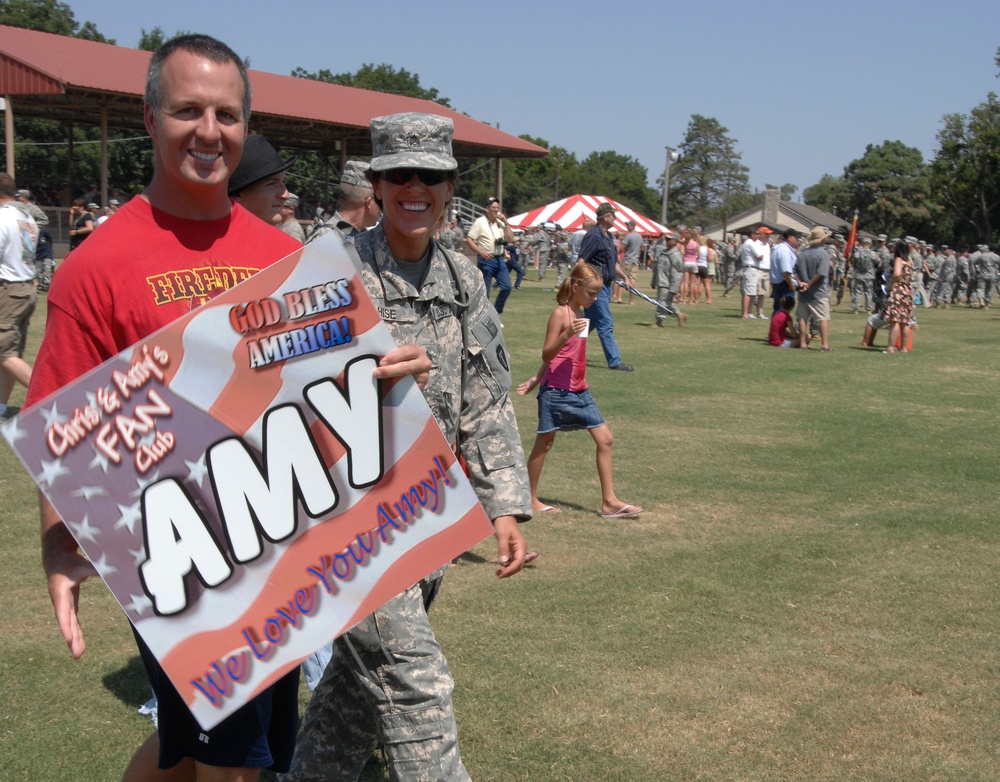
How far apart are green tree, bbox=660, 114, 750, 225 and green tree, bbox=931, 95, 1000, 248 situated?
78.4 m

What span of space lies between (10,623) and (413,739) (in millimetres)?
3006

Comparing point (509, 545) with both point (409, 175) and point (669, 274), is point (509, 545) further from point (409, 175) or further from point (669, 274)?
point (669, 274)

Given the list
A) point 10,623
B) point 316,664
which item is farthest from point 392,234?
point 10,623

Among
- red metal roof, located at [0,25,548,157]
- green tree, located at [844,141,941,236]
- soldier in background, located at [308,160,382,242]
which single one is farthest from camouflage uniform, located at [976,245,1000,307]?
green tree, located at [844,141,941,236]

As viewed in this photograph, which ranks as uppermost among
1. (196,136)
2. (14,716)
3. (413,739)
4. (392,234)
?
(196,136)

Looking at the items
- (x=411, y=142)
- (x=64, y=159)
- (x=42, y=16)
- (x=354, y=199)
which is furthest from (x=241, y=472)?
(x=42, y=16)

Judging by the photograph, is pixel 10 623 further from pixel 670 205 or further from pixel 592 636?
Result: pixel 670 205

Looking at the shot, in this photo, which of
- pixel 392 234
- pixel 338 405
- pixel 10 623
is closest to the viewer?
pixel 338 405

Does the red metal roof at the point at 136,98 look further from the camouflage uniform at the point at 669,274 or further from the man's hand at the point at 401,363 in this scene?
the man's hand at the point at 401,363

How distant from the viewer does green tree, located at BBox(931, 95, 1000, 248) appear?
2404 inches

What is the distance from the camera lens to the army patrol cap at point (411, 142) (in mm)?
2961

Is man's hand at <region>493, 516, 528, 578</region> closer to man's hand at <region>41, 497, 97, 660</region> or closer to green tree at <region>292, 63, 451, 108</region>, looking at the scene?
man's hand at <region>41, 497, 97, 660</region>

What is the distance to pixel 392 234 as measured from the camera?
3.04 metres

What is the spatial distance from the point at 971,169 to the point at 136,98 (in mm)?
50975
